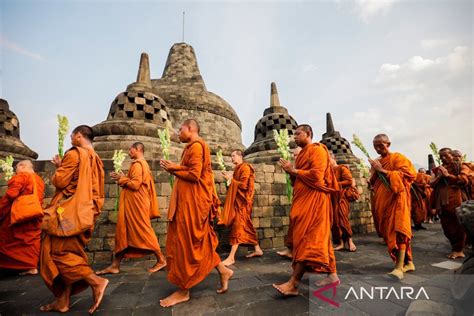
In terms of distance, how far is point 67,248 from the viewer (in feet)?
7.68

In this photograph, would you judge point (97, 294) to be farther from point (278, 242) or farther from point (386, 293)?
point (278, 242)

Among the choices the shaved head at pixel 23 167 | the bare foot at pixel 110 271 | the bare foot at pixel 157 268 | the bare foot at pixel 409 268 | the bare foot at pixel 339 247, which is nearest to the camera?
the bare foot at pixel 409 268

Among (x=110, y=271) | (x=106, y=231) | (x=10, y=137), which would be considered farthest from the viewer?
(x=10, y=137)

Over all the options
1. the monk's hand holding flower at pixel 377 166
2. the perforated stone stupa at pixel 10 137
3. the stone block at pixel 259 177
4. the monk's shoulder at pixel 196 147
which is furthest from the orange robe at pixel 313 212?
the perforated stone stupa at pixel 10 137

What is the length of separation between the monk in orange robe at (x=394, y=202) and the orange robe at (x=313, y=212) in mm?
1093

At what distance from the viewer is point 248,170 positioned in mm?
4898

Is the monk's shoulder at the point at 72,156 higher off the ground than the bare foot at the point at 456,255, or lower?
higher

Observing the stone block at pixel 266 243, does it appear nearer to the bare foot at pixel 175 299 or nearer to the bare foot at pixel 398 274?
the bare foot at pixel 398 274

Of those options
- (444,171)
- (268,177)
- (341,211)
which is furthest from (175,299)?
(444,171)

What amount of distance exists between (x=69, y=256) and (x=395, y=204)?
14.1 ft

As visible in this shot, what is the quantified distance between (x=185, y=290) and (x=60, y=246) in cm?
135

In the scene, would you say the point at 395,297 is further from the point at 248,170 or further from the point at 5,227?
the point at 5,227

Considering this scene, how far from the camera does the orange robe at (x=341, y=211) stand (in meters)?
5.48

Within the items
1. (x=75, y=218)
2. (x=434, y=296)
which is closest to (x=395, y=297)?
(x=434, y=296)
